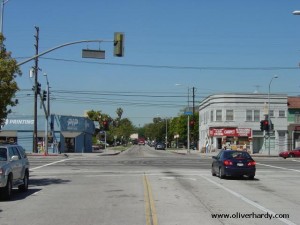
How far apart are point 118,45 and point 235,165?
314 inches

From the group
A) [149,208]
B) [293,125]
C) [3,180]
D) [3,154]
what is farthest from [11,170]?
[293,125]

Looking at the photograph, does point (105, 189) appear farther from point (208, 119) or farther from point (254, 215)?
point (208, 119)

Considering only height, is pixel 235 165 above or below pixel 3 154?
below

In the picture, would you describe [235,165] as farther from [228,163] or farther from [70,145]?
[70,145]

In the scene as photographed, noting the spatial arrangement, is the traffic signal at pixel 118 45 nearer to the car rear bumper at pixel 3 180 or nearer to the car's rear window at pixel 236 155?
the car's rear window at pixel 236 155

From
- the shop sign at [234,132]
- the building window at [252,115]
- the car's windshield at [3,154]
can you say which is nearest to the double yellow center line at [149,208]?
the car's windshield at [3,154]

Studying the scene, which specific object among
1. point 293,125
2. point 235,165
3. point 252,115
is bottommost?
point 235,165

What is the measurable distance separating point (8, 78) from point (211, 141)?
5821 centimetres

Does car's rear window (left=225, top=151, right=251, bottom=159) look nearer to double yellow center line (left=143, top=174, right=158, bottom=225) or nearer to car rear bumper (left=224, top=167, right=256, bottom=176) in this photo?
car rear bumper (left=224, top=167, right=256, bottom=176)

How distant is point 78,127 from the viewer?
217 ft

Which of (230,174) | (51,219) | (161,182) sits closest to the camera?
(51,219)

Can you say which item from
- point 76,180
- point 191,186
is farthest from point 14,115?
point 191,186

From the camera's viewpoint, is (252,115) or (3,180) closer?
(3,180)

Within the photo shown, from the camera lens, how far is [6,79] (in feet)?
65.3
